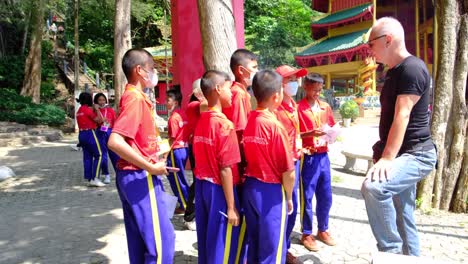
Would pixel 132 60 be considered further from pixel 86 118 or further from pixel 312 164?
pixel 86 118

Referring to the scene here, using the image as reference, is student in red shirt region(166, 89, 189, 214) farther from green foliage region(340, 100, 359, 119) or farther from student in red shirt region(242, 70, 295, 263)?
green foliage region(340, 100, 359, 119)

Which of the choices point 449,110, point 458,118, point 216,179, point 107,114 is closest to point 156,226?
point 216,179

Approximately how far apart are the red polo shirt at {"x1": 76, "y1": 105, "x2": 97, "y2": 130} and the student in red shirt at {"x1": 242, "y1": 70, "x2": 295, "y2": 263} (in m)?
5.29

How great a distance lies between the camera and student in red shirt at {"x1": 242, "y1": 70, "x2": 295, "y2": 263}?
9.04 feet

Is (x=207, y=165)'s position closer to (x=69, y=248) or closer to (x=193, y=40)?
(x=69, y=248)

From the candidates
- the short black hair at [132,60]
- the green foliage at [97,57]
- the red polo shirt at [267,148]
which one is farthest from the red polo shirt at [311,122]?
the green foliage at [97,57]

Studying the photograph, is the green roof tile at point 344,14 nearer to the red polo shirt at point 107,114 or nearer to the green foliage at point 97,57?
the green foliage at point 97,57

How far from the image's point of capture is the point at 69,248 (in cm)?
429

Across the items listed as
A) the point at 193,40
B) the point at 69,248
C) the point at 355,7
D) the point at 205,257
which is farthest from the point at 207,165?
the point at 355,7

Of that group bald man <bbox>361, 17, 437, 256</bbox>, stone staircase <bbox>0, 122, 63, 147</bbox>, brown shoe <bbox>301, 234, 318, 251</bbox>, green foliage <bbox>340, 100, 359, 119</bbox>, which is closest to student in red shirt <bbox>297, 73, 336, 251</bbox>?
brown shoe <bbox>301, 234, 318, 251</bbox>

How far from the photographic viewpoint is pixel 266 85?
2834 millimetres

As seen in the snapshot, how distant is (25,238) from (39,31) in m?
18.6

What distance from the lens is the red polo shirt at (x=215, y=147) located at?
280 centimetres

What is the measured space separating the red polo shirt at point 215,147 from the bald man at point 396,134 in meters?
0.95
